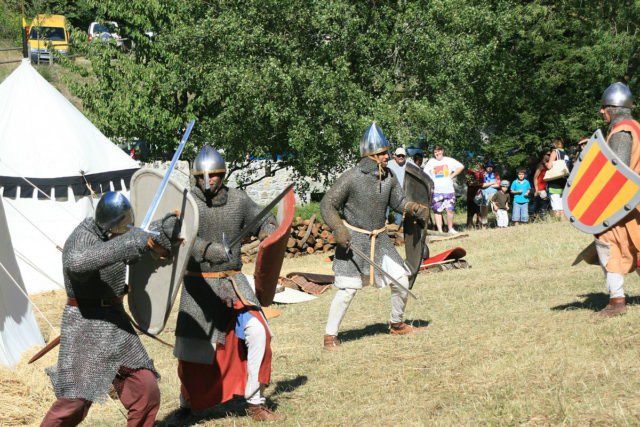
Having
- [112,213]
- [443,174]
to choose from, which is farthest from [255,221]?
[443,174]

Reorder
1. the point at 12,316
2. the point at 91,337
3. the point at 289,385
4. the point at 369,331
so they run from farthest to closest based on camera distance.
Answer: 1. the point at 369,331
2. the point at 12,316
3. the point at 289,385
4. the point at 91,337

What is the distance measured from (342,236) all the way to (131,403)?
2.64 m

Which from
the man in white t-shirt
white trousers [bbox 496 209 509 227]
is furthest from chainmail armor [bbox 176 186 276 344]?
white trousers [bbox 496 209 509 227]

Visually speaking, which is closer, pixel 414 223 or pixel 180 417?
pixel 180 417

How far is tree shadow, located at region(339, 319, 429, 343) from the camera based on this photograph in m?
7.74

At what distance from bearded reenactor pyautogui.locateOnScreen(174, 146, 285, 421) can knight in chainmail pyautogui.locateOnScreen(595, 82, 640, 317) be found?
2.42 metres

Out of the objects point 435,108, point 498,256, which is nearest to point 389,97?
point 435,108

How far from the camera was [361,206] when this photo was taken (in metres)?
7.28

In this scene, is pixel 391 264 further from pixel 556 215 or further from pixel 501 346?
pixel 556 215

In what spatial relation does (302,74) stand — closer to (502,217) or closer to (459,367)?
(502,217)

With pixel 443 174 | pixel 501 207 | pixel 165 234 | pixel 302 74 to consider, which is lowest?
pixel 501 207

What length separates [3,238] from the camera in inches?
329

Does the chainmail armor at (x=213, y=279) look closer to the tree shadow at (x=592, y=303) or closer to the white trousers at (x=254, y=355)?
the white trousers at (x=254, y=355)

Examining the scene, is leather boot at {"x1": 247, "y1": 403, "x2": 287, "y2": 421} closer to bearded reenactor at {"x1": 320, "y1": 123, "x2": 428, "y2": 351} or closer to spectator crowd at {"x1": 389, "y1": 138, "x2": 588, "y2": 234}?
bearded reenactor at {"x1": 320, "y1": 123, "x2": 428, "y2": 351}
